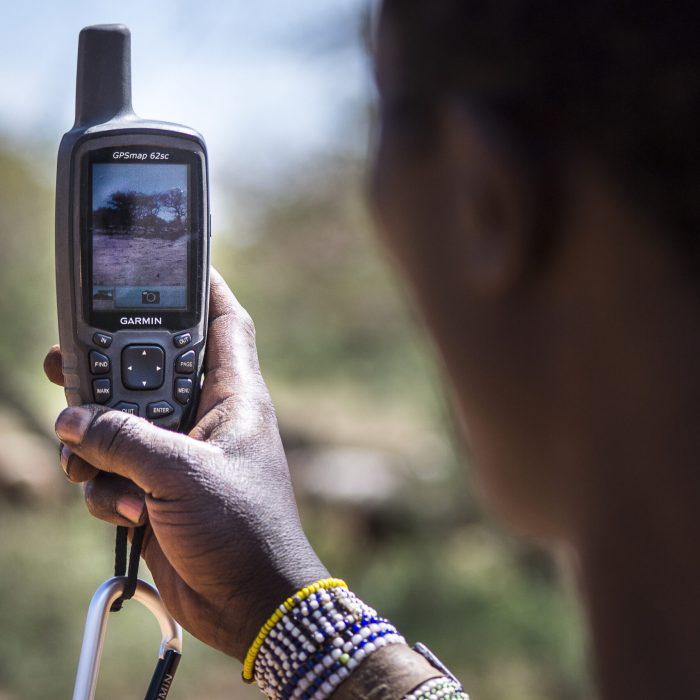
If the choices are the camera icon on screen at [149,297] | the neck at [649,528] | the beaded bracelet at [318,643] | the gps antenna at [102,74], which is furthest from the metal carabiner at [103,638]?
the neck at [649,528]

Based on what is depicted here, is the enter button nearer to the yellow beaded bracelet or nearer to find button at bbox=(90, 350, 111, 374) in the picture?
find button at bbox=(90, 350, 111, 374)

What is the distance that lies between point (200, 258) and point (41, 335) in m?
5.06

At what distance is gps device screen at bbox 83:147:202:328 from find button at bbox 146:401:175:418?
0.11 m

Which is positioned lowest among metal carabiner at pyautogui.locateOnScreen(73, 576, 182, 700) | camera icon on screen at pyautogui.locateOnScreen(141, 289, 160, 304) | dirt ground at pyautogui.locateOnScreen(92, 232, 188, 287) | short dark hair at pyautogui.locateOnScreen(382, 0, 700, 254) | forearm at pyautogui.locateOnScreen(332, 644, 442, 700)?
metal carabiner at pyautogui.locateOnScreen(73, 576, 182, 700)

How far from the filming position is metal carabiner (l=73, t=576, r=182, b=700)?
1.20 m

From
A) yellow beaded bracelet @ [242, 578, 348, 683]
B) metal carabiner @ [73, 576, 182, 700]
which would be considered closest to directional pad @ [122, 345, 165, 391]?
metal carabiner @ [73, 576, 182, 700]

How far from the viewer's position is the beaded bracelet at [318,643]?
1.12 metres

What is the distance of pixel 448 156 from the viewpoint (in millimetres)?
550

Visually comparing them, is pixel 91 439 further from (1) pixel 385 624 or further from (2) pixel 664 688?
(2) pixel 664 688

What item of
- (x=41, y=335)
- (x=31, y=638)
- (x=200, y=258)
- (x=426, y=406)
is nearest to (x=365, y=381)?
(x=426, y=406)

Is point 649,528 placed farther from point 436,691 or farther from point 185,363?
point 185,363

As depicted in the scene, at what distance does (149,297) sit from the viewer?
1402 millimetres

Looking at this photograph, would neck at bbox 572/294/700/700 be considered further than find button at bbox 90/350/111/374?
No

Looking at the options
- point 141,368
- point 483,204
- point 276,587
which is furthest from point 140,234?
point 483,204
